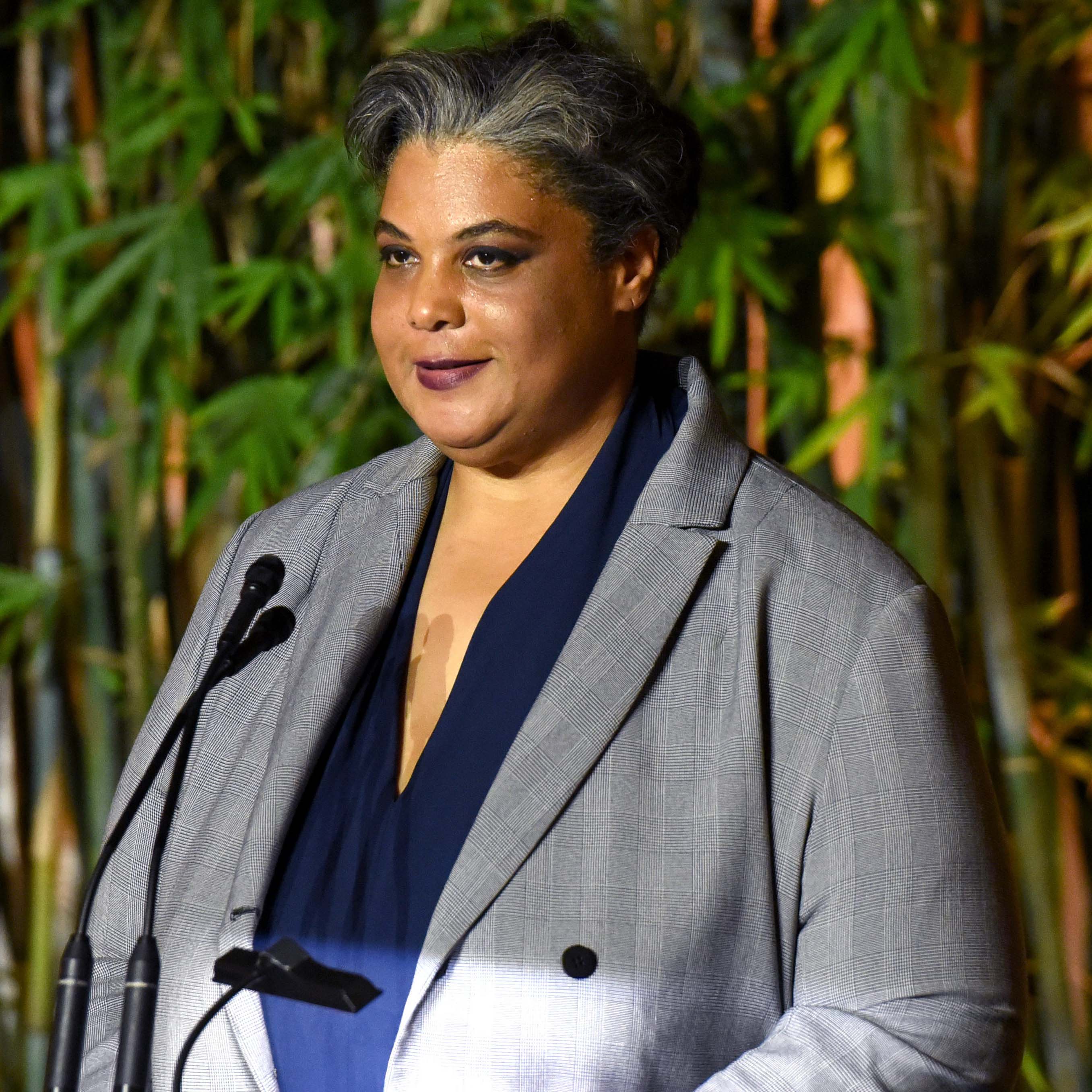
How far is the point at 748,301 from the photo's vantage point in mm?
2395

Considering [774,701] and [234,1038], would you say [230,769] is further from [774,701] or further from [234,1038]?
[774,701]

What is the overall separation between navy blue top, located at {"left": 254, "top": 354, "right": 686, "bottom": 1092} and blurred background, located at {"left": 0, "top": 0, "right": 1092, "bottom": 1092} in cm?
98

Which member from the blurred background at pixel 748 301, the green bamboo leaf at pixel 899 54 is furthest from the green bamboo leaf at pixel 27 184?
the green bamboo leaf at pixel 899 54

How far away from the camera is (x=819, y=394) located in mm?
2342

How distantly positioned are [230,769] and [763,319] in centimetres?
136

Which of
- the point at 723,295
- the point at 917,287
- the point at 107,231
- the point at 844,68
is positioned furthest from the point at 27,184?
the point at 917,287

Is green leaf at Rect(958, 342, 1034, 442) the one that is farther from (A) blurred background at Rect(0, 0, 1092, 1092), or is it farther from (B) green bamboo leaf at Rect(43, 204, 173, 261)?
(B) green bamboo leaf at Rect(43, 204, 173, 261)

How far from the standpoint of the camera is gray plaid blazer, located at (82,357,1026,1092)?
1.07 metres

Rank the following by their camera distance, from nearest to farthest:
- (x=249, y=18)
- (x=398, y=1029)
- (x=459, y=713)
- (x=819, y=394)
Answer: (x=398, y=1029)
(x=459, y=713)
(x=819, y=394)
(x=249, y=18)

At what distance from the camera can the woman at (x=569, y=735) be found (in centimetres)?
108

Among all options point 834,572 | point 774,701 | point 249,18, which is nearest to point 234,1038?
point 774,701

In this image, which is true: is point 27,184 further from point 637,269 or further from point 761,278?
point 637,269

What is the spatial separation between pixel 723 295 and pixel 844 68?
0.36 meters

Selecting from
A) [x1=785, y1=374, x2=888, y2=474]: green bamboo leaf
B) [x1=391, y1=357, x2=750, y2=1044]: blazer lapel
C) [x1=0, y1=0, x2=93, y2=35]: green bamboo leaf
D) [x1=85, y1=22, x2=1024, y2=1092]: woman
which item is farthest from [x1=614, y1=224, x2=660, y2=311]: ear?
A: [x1=0, y1=0, x2=93, y2=35]: green bamboo leaf
